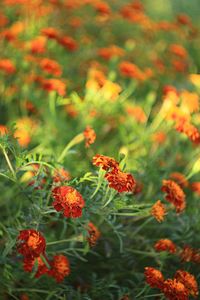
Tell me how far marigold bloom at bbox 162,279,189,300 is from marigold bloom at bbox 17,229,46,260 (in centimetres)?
41

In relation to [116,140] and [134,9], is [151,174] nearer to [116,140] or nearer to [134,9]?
[116,140]

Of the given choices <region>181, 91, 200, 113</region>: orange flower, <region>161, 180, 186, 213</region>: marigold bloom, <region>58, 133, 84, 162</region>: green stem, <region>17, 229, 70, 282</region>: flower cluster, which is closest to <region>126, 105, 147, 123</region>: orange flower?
<region>181, 91, 200, 113</region>: orange flower

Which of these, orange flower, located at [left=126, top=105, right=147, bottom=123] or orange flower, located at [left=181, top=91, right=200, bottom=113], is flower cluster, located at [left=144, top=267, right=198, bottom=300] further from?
orange flower, located at [left=126, top=105, right=147, bottom=123]

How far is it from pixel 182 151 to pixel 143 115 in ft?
1.35

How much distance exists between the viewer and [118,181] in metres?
1.45

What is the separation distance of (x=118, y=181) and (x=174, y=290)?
0.40 meters

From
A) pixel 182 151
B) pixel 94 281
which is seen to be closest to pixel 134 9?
pixel 182 151

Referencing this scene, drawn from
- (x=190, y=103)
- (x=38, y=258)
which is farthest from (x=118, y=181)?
(x=190, y=103)

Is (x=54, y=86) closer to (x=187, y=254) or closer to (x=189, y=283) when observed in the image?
(x=187, y=254)

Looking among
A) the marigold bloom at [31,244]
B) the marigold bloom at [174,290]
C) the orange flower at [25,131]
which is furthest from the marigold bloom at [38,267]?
the orange flower at [25,131]

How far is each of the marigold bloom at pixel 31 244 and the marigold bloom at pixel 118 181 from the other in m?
0.26

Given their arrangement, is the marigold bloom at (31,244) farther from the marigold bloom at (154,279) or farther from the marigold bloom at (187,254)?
the marigold bloom at (187,254)

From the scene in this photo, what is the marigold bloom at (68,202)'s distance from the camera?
141 cm

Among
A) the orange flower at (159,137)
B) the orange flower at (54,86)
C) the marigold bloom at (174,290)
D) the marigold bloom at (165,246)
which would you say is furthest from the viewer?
the orange flower at (159,137)
